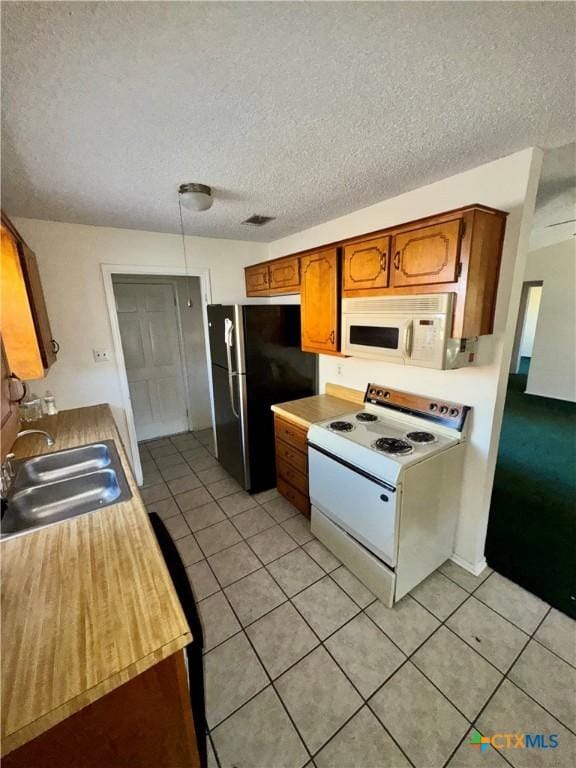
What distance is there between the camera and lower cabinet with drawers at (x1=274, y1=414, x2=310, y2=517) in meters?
2.38

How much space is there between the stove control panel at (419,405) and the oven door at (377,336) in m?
0.42

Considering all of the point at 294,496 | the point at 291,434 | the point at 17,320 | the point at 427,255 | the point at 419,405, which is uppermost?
the point at 427,255

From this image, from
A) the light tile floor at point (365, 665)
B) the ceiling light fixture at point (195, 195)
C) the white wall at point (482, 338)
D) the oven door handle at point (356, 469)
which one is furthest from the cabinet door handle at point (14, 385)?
the white wall at point (482, 338)

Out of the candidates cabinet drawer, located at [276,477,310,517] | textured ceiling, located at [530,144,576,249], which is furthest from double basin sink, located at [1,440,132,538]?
textured ceiling, located at [530,144,576,249]

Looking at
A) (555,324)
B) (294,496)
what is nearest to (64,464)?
(294,496)

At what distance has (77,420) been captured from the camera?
94.5 inches

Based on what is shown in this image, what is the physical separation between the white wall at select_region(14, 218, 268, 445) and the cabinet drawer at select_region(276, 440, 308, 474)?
4.94 ft

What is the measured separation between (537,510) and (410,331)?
208 centimetres

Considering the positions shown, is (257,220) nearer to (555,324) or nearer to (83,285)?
(83,285)

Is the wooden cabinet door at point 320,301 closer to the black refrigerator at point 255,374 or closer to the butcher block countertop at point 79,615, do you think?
the black refrigerator at point 255,374

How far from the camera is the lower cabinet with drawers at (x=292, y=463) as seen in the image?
2.38m

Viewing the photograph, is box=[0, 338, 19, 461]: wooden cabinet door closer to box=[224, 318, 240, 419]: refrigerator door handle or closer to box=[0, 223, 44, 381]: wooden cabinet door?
box=[0, 223, 44, 381]: wooden cabinet door

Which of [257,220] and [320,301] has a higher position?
[257,220]

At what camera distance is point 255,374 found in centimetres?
266
